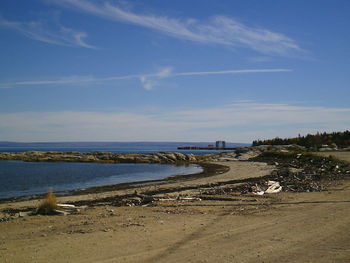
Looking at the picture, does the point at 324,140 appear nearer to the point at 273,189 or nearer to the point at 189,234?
the point at 273,189

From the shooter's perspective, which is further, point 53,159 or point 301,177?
point 53,159

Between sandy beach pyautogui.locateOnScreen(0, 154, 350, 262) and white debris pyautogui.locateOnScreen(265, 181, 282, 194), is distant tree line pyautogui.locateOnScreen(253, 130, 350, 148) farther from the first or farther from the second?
sandy beach pyautogui.locateOnScreen(0, 154, 350, 262)

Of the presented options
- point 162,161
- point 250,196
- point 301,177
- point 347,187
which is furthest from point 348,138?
point 250,196

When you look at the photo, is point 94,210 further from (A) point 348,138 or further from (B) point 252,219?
(A) point 348,138

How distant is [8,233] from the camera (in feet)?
32.5

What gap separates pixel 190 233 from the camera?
9.41 metres

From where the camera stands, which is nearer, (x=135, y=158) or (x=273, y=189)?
(x=273, y=189)

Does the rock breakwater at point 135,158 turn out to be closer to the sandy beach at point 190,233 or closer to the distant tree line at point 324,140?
the distant tree line at point 324,140

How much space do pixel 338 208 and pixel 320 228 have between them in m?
3.16

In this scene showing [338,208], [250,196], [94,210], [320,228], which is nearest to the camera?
[320,228]

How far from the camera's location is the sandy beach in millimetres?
7527

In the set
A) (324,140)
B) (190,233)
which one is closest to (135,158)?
(324,140)

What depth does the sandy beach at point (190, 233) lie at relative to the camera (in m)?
7.53

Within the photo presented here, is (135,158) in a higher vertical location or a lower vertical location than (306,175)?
A: lower
